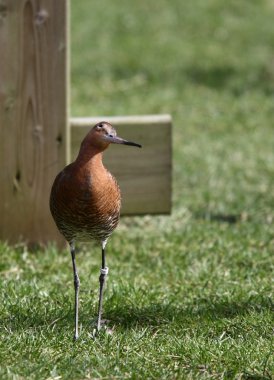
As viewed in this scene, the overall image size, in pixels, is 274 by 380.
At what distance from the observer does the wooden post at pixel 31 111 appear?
6.53 m

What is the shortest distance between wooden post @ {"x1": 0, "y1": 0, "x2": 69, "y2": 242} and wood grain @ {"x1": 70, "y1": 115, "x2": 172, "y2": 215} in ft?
1.11

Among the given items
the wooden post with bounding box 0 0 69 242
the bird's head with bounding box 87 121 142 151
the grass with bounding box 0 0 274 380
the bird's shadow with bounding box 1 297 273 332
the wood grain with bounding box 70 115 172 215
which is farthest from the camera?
the wood grain with bounding box 70 115 172 215

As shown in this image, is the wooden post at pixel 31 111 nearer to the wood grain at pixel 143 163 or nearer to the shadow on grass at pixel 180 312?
the wood grain at pixel 143 163

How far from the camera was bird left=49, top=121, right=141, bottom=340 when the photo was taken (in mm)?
4750

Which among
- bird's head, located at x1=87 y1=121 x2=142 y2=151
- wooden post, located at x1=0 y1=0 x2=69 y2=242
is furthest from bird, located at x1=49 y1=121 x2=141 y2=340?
wooden post, located at x1=0 y1=0 x2=69 y2=242

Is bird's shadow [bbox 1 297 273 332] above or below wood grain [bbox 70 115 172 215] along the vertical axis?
below

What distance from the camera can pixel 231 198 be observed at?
334 inches

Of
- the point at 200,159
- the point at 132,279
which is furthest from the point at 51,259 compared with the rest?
the point at 200,159

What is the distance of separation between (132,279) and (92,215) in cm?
147

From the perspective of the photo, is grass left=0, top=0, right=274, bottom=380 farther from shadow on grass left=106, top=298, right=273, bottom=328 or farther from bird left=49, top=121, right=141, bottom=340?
bird left=49, top=121, right=141, bottom=340

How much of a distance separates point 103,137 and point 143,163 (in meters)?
2.35

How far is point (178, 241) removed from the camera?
7.20 meters

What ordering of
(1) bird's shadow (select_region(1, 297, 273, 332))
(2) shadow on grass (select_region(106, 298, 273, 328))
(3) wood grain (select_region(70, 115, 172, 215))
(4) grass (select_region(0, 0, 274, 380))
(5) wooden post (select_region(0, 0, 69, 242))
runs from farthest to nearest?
1. (3) wood grain (select_region(70, 115, 172, 215))
2. (5) wooden post (select_region(0, 0, 69, 242))
3. (2) shadow on grass (select_region(106, 298, 273, 328))
4. (1) bird's shadow (select_region(1, 297, 273, 332))
5. (4) grass (select_region(0, 0, 274, 380))

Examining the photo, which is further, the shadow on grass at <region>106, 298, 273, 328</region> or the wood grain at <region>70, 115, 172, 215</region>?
the wood grain at <region>70, 115, 172, 215</region>
